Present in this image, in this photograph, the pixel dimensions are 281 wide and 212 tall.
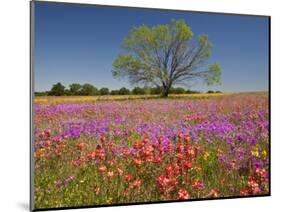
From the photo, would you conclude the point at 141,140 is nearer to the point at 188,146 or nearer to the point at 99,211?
the point at 188,146

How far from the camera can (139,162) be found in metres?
4.79

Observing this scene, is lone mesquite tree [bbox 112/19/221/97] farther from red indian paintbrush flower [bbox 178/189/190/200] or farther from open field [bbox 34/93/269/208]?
red indian paintbrush flower [bbox 178/189/190/200]

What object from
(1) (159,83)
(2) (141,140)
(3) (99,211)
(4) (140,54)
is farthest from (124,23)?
(3) (99,211)

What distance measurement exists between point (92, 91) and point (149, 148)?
83cm

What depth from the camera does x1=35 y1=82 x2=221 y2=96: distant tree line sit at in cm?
458

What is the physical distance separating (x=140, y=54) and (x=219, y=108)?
104 centimetres

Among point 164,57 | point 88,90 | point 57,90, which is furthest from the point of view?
point 164,57

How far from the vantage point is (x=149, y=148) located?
192 inches

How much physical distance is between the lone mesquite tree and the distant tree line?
0.07 metres

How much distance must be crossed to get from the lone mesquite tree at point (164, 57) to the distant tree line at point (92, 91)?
65 millimetres

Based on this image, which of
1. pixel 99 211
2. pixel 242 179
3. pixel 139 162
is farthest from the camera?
pixel 242 179

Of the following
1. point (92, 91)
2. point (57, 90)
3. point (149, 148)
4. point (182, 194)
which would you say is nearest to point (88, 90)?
point (92, 91)

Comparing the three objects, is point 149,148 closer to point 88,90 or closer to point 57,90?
point 88,90

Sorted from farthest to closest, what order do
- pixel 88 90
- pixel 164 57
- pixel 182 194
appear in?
pixel 164 57 < pixel 182 194 < pixel 88 90
